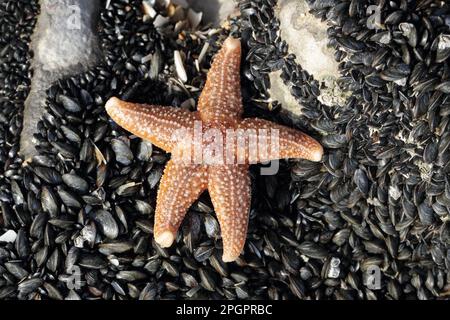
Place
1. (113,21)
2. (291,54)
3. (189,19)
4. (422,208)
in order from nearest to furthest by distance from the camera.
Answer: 1. (422,208)
2. (291,54)
3. (113,21)
4. (189,19)

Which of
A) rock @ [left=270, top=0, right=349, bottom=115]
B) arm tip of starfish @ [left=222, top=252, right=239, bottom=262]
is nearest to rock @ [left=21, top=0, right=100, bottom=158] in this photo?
rock @ [left=270, top=0, right=349, bottom=115]

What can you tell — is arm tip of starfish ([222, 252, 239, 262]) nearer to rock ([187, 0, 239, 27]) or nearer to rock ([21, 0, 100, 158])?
rock ([21, 0, 100, 158])

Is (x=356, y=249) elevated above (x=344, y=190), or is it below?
below

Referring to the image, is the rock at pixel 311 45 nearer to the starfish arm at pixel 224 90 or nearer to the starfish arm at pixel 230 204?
the starfish arm at pixel 224 90

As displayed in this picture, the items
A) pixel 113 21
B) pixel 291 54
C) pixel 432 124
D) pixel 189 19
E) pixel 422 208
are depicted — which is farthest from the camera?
pixel 189 19

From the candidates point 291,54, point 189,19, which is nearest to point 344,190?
point 291,54

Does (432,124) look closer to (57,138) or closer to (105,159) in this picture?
(105,159)

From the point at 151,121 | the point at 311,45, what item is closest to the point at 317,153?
the point at 311,45
